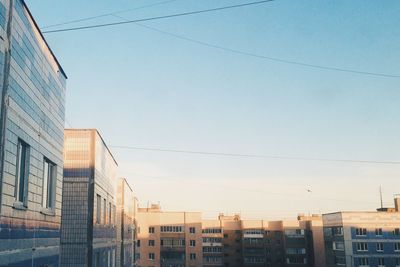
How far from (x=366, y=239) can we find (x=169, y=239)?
36.4 m

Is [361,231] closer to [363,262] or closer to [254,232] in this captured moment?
[363,262]

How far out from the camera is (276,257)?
9244 cm

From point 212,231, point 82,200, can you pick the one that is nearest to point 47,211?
point 82,200

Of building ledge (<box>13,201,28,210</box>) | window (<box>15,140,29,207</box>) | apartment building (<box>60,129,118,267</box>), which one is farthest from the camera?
apartment building (<box>60,129,118,267</box>)

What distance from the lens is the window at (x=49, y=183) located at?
14.1m

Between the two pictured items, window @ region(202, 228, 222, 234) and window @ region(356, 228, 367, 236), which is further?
window @ region(202, 228, 222, 234)

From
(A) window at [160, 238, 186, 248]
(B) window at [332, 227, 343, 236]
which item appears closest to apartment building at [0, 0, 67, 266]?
(B) window at [332, 227, 343, 236]

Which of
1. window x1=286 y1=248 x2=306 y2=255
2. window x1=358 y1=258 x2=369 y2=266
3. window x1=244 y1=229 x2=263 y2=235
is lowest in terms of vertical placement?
window x1=286 y1=248 x2=306 y2=255

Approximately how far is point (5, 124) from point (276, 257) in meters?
90.9

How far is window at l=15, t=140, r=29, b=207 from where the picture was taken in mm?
11031

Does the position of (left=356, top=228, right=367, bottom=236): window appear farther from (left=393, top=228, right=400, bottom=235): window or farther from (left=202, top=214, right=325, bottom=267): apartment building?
(left=202, top=214, right=325, bottom=267): apartment building

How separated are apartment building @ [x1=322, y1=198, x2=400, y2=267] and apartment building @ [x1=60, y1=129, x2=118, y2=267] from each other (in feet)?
156

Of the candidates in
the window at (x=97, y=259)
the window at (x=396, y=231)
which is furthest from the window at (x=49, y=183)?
the window at (x=396, y=231)

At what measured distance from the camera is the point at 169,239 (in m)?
77.7
